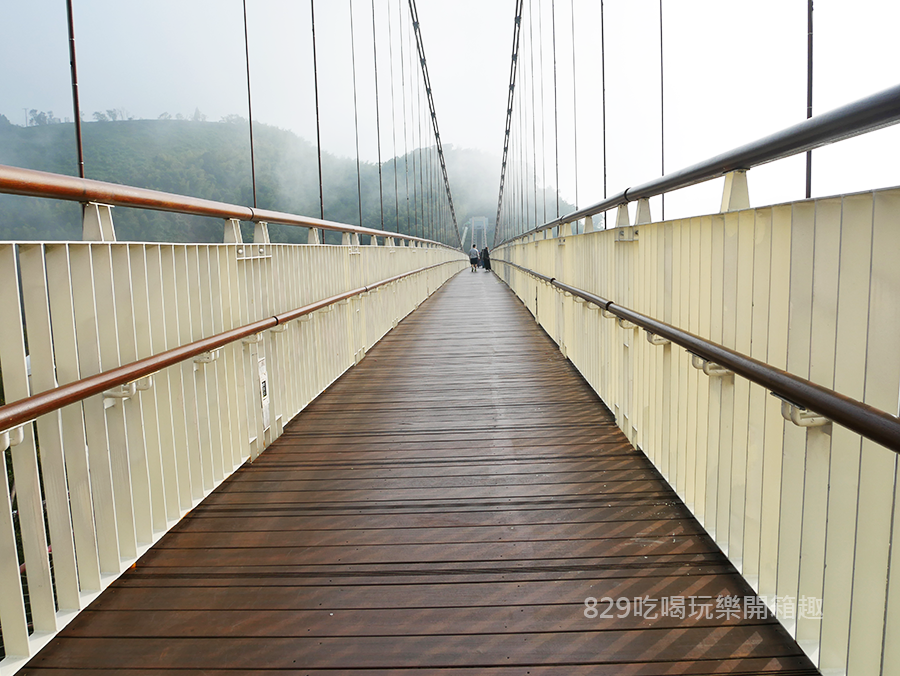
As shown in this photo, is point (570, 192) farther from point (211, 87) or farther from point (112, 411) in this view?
point (112, 411)

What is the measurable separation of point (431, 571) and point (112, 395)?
0.93 m

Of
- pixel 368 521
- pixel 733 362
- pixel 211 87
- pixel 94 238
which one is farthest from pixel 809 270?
pixel 211 87

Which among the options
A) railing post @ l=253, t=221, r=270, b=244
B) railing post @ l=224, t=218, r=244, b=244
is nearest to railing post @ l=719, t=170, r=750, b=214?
railing post @ l=224, t=218, r=244, b=244

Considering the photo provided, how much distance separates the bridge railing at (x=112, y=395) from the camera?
149 centimetres

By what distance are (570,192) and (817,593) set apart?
956cm

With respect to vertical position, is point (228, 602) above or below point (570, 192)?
below

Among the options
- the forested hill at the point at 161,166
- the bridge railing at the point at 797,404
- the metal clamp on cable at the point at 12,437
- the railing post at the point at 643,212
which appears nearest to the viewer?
the bridge railing at the point at 797,404

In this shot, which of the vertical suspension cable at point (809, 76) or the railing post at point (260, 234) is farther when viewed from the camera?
the railing post at point (260, 234)

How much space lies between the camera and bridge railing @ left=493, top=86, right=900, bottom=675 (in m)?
1.09

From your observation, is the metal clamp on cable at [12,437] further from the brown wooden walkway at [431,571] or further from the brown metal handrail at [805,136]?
the brown metal handrail at [805,136]

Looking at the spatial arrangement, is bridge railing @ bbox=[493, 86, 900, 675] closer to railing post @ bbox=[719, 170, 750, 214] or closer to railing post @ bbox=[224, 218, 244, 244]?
railing post @ bbox=[719, 170, 750, 214]

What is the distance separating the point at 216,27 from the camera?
20.3 feet

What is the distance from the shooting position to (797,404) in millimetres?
1243

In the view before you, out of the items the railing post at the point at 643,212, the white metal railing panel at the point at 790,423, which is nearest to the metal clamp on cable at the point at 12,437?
the white metal railing panel at the point at 790,423
